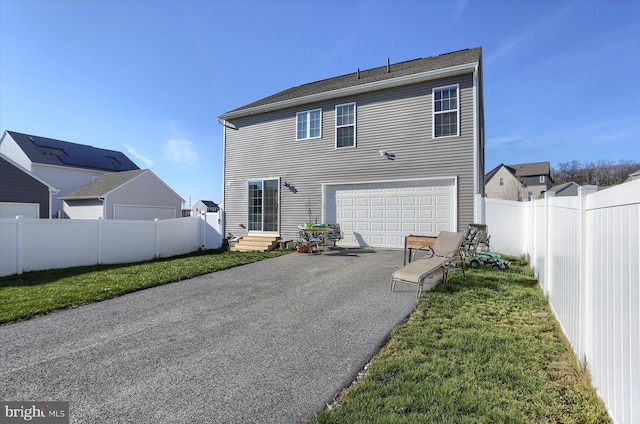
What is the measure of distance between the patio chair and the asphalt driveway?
327 mm

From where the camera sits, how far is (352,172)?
11344 mm

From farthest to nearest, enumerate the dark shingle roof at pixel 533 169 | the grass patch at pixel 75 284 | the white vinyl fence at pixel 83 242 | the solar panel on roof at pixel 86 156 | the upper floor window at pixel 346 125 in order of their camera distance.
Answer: the dark shingle roof at pixel 533 169 → the solar panel on roof at pixel 86 156 → the upper floor window at pixel 346 125 → the white vinyl fence at pixel 83 242 → the grass patch at pixel 75 284

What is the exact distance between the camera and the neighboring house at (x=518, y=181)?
41438 mm

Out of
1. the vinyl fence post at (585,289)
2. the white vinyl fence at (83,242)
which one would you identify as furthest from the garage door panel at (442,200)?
the white vinyl fence at (83,242)

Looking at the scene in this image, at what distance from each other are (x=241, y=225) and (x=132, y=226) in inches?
173

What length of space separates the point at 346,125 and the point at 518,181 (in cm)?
4028

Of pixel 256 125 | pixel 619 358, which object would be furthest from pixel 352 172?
pixel 619 358

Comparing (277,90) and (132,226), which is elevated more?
(277,90)

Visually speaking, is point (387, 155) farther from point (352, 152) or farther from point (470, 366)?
point (470, 366)

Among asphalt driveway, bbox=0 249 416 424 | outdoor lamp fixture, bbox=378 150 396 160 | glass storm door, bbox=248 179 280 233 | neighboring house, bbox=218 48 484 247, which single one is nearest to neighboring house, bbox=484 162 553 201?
neighboring house, bbox=218 48 484 247

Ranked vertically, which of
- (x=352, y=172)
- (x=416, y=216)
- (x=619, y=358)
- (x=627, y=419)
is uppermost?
(x=352, y=172)

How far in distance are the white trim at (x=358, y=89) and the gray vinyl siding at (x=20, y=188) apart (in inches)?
481

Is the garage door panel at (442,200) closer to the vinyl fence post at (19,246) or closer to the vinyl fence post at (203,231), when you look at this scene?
the vinyl fence post at (203,231)

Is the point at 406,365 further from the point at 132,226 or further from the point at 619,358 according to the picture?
the point at 132,226
